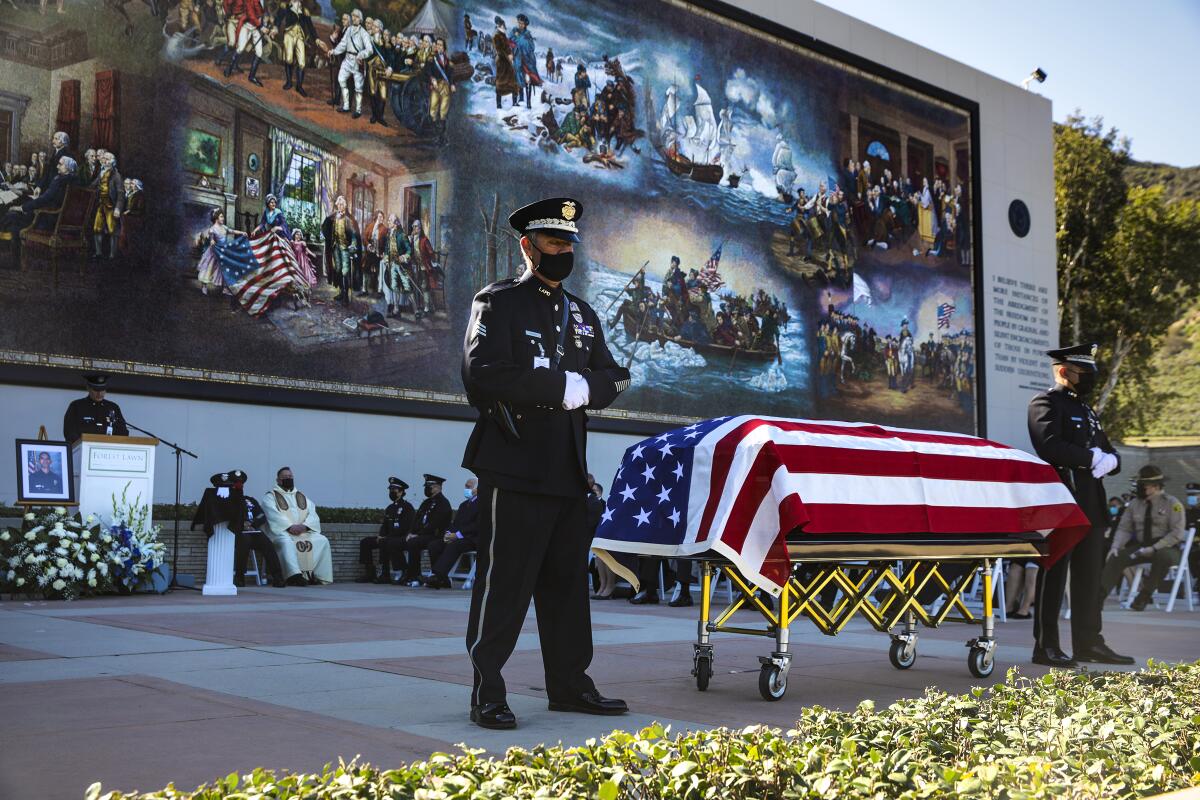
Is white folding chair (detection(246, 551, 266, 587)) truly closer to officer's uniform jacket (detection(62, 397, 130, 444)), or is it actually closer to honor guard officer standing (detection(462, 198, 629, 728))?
officer's uniform jacket (detection(62, 397, 130, 444))

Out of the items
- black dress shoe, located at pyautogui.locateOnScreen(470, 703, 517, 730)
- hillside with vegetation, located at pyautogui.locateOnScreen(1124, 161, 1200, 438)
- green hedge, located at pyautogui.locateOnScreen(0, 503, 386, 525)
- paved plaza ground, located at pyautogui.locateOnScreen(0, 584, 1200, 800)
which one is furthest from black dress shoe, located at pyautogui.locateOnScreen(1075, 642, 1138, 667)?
hillside with vegetation, located at pyautogui.locateOnScreen(1124, 161, 1200, 438)

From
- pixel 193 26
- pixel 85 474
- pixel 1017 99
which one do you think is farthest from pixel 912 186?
pixel 85 474

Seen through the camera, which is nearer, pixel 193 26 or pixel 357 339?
pixel 193 26

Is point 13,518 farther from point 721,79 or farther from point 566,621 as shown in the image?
point 721,79

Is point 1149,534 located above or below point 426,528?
above

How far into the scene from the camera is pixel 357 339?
16812 mm

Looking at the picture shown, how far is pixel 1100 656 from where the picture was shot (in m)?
7.08

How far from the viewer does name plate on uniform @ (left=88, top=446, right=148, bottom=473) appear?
11852 millimetres

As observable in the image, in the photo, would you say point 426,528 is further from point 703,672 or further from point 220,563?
point 703,672

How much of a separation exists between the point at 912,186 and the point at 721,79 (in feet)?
19.8

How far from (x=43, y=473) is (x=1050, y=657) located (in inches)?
369

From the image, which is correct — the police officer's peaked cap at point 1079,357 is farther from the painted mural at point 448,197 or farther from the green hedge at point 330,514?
the painted mural at point 448,197

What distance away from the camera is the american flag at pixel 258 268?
51.2 feet

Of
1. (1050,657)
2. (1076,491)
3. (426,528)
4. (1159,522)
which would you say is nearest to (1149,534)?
(1159,522)
